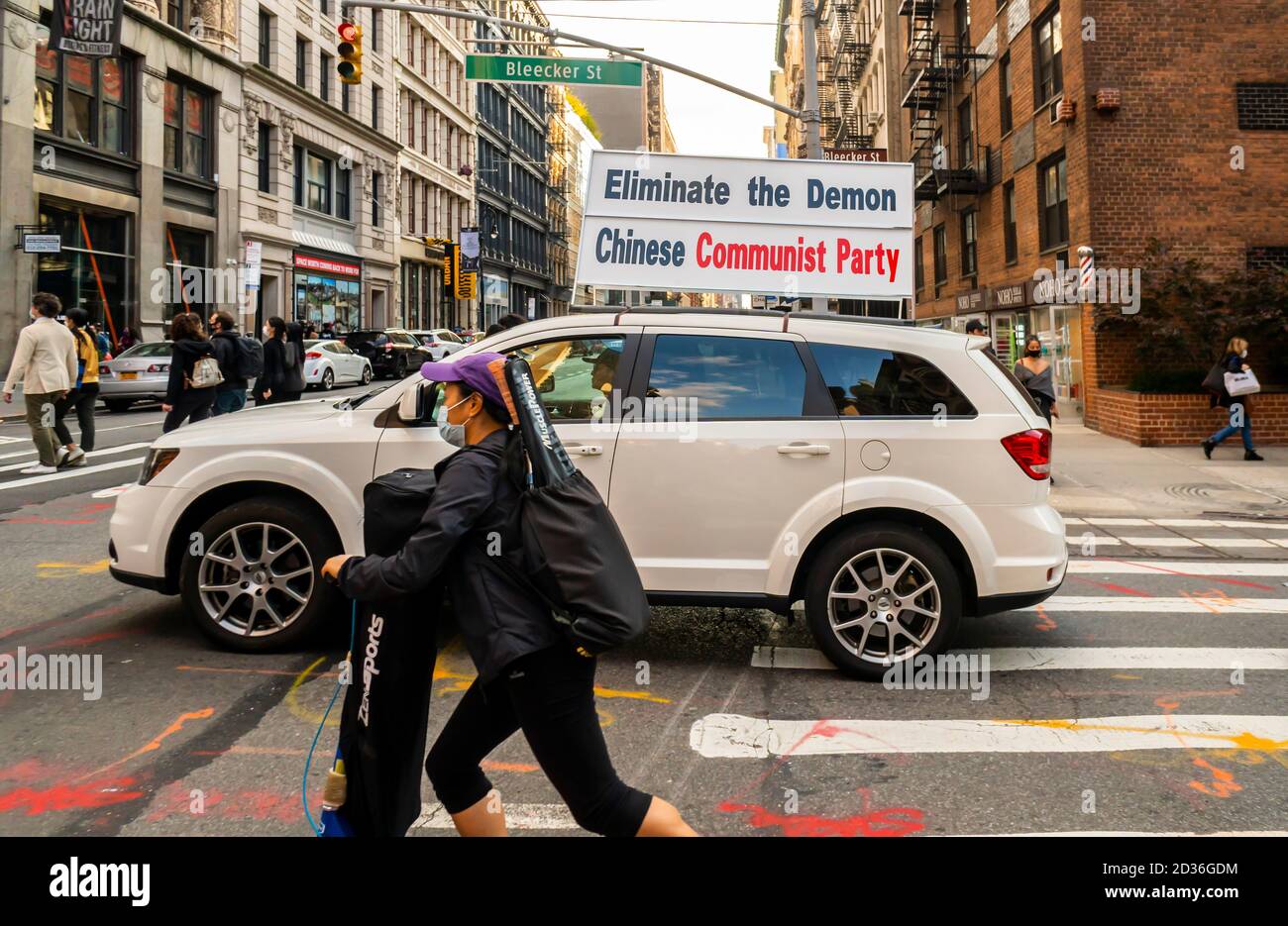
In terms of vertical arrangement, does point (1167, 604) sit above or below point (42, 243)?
below

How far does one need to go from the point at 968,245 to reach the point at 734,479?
1011 inches

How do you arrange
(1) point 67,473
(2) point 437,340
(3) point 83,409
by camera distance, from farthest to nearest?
1. (2) point 437,340
2. (3) point 83,409
3. (1) point 67,473

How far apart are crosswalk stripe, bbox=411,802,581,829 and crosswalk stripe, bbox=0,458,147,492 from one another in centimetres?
978

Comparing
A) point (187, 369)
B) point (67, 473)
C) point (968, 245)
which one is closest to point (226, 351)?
point (187, 369)

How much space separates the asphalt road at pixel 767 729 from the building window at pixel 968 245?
894 inches

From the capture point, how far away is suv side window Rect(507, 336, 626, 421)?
5.43 m

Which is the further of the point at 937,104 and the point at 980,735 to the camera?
the point at 937,104

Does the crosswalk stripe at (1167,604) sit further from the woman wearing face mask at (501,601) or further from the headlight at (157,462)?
the headlight at (157,462)

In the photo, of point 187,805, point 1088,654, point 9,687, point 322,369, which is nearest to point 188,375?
point 9,687

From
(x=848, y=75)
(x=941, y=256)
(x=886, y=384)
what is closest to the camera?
(x=886, y=384)

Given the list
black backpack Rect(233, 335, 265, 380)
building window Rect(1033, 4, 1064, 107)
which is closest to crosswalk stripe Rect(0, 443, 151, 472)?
black backpack Rect(233, 335, 265, 380)

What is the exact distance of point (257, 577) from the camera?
5.45 m

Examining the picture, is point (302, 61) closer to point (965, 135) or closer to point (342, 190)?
point (342, 190)
